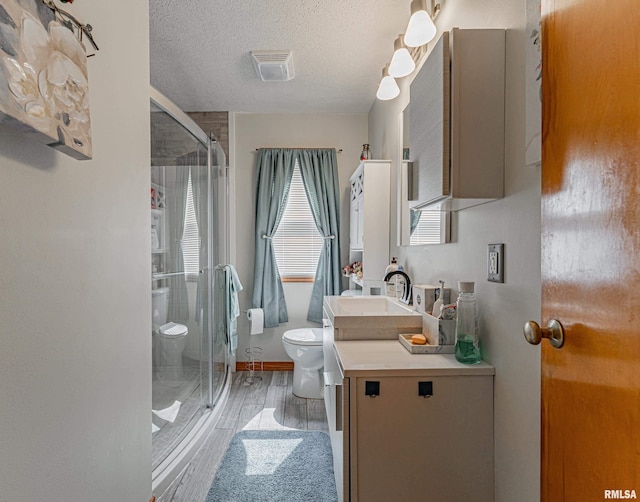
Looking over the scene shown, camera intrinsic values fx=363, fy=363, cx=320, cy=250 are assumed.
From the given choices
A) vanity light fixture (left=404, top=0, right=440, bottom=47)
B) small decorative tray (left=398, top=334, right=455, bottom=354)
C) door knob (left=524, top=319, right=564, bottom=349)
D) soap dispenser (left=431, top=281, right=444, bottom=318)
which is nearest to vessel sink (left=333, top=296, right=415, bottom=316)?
soap dispenser (left=431, top=281, right=444, bottom=318)

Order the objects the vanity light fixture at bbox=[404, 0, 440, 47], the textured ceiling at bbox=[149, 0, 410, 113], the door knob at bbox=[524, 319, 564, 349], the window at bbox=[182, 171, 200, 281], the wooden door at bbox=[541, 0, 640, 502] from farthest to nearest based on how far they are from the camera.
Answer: the window at bbox=[182, 171, 200, 281] < the textured ceiling at bbox=[149, 0, 410, 113] < the vanity light fixture at bbox=[404, 0, 440, 47] < the door knob at bbox=[524, 319, 564, 349] < the wooden door at bbox=[541, 0, 640, 502]

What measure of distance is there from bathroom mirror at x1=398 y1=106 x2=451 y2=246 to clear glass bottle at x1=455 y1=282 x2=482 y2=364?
388 mm

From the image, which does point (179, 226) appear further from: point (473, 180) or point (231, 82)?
point (473, 180)

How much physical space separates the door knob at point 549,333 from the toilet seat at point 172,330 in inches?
69.1

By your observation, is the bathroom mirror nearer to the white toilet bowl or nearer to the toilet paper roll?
the white toilet bowl

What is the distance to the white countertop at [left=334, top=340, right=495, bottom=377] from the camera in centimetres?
121

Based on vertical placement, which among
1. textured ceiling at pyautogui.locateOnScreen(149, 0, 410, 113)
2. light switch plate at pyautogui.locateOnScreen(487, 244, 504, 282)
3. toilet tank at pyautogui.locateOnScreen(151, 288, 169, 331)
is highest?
textured ceiling at pyautogui.locateOnScreen(149, 0, 410, 113)

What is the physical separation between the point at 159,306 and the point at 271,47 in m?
1.76

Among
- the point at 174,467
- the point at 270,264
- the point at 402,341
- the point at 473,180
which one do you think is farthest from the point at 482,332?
the point at 270,264

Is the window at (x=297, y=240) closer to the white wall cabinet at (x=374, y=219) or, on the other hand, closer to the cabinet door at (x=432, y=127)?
the white wall cabinet at (x=374, y=219)

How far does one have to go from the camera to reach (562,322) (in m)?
0.71

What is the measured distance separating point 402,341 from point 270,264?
2182 millimetres

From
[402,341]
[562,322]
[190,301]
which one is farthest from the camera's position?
[190,301]

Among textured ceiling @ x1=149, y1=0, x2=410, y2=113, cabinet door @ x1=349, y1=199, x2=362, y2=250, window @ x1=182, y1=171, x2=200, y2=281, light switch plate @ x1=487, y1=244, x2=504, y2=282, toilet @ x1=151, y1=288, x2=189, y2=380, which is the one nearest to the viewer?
light switch plate @ x1=487, y1=244, x2=504, y2=282
